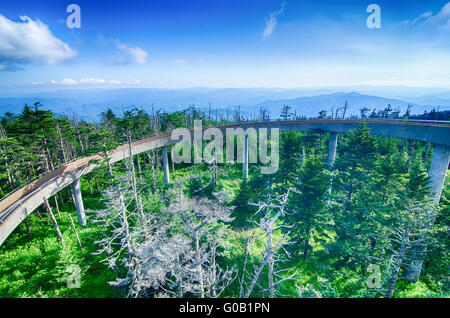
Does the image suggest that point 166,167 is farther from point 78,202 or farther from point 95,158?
point 78,202

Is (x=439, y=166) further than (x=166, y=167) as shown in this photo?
No

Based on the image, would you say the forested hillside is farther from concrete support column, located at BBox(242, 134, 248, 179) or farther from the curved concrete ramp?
concrete support column, located at BBox(242, 134, 248, 179)

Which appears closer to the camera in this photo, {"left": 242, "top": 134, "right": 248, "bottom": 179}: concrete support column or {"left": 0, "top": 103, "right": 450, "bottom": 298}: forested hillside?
{"left": 0, "top": 103, "right": 450, "bottom": 298}: forested hillside

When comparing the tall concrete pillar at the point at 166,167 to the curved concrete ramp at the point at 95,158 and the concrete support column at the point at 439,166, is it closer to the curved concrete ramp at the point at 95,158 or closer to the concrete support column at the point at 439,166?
the curved concrete ramp at the point at 95,158

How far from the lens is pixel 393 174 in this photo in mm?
21391

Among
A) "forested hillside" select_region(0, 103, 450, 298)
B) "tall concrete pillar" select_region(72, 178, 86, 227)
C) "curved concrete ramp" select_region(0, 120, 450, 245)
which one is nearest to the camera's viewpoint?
"forested hillside" select_region(0, 103, 450, 298)

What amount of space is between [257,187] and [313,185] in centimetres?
991

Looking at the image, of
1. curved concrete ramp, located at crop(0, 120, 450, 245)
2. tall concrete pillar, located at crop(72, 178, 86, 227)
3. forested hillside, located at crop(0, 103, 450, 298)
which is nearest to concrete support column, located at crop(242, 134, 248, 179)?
curved concrete ramp, located at crop(0, 120, 450, 245)

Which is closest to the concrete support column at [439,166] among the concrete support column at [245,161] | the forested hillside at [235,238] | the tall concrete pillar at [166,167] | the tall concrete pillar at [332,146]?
the forested hillside at [235,238]

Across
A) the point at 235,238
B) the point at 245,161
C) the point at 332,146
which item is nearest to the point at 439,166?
the point at 332,146

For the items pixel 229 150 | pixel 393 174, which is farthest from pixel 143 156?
pixel 393 174
